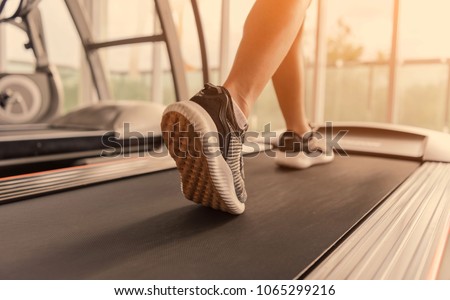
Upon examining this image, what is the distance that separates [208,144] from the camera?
81cm

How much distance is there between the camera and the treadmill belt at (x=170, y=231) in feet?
2.15

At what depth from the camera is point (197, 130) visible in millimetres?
810

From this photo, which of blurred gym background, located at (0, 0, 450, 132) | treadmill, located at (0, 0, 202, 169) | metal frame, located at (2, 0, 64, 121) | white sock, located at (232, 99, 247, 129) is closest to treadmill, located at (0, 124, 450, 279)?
white sock, located at (232, 99, 247, 129)

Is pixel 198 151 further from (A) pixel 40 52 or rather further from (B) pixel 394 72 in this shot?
(B) pixel 394 72

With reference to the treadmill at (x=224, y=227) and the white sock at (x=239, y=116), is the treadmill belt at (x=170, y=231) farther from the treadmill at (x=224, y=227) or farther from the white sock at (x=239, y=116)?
the white sock at (x=239, y=116)

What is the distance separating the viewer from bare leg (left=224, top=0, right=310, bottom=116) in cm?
92

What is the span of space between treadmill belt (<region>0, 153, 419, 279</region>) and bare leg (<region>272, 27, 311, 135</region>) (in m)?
0.32

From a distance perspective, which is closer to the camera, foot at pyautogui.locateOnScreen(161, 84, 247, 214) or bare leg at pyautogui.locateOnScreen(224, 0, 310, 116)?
foot at pyautogui.locateOnScreen(161, 84, 247, 214)

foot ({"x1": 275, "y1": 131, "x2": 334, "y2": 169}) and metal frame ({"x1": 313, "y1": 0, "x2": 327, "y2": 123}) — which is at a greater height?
metal frame ({"x1": 313, "y1": 0, "x2": 327, "y2": 123})

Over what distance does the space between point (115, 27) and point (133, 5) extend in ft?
0.92

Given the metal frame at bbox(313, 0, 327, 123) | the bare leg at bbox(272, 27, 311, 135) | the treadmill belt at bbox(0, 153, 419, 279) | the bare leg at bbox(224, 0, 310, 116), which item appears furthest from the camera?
the metal frame at bbox(313, 0, 327, 123)

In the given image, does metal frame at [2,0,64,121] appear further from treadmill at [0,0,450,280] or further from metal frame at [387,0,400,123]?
metal frame at [387,0,400,123]

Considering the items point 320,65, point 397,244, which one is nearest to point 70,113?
point 320,65
